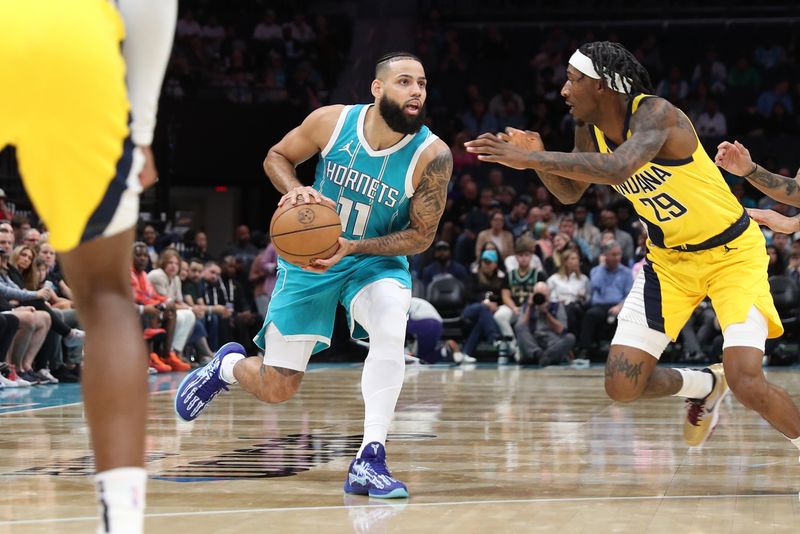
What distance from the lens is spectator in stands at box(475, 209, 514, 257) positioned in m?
15.5

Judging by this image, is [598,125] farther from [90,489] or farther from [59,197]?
[59,197]

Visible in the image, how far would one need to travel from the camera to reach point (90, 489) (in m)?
4.50

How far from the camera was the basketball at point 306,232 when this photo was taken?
4664mm

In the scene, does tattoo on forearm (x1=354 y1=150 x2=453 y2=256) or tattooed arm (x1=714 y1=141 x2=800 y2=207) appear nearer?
tattoo on forearm (x1=354 y1=150 x2=453 y2=256)

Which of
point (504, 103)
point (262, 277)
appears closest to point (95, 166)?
point (262, 277)

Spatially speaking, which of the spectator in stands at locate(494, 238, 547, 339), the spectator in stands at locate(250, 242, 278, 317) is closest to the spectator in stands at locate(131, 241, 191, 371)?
the spectator in stands at locate(250, 242, 278, 317)

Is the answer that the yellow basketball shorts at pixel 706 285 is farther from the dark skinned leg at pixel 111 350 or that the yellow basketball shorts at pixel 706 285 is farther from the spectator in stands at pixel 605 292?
the spectator in stands at pixel 605 292

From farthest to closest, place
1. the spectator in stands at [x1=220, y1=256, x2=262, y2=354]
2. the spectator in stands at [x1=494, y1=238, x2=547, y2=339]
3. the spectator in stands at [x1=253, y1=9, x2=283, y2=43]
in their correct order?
the spectator in stands at [x1=253, y1=9, x2=283, y2=43] < the spectator in stands at [x1=220, y1=256, x2=262, y2=354] < the spectator in stands at [x1=494, y1=238, x2=547, y2=339]

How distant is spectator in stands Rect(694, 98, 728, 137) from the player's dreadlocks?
14013 millimetres

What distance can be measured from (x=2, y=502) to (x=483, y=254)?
10944mm

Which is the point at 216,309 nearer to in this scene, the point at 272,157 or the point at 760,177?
the point at 272,157

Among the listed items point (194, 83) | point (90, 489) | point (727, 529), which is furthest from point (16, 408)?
point (194, 83)

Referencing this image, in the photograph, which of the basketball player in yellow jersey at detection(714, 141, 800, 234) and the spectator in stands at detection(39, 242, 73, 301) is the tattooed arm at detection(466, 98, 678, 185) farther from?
the spectator in stands at detection(39, 242, 73, 301)

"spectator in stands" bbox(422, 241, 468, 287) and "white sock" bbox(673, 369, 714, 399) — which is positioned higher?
"spectator in stands" bbox(422, 241, 468, 287)
